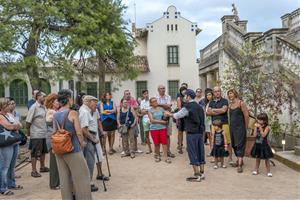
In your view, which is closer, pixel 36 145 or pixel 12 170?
pixel 12 170

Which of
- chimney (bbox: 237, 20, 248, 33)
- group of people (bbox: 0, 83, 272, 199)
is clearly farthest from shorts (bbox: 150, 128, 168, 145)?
chimney (bbox: 237, 20, 248, 33)

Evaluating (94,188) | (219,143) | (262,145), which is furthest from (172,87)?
(94,188)

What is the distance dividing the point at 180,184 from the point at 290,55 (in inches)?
238

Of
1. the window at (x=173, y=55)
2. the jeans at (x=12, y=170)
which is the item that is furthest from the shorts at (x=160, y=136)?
the window at (x=173, y=55)

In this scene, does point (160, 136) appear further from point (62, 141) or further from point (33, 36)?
point (33, 36)

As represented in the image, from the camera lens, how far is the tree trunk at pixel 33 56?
47.9 ft

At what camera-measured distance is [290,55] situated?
1201 cm

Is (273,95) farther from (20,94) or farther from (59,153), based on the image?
(20,94)

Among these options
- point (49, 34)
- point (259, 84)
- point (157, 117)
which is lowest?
point (157, 117)

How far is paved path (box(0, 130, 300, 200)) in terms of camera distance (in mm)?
7227

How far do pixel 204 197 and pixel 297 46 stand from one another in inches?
252

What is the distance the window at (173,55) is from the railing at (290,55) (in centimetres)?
1820

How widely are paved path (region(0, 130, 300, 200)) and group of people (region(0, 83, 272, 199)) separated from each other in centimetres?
27

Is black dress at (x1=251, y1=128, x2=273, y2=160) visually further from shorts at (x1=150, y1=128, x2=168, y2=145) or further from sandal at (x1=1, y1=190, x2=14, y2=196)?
sandal at (x1=1, y1=190, x2=14, y2=196)
